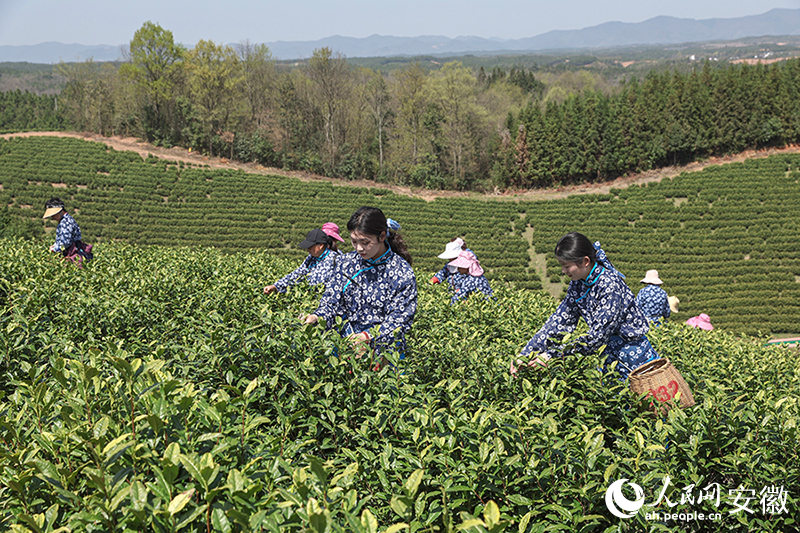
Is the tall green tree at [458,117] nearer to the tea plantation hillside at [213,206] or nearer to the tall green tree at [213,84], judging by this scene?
the tea plantation hillside at [213,206]

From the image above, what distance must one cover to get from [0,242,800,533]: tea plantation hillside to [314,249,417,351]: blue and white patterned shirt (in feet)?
1.11

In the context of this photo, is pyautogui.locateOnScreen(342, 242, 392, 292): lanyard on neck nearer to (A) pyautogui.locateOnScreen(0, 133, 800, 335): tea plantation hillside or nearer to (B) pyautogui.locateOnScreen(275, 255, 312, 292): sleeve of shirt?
(B) pyautogui.locateOnScreen(275, 255, 312, 292): sleeve of shirt

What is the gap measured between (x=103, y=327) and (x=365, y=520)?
3.18m

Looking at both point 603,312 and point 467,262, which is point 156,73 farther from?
point 603,312

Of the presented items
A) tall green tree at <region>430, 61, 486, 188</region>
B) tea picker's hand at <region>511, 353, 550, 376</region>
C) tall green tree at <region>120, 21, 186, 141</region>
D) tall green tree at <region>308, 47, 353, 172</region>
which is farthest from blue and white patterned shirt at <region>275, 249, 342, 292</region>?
tall green tree at <region>120, 21, 186, 141</region>

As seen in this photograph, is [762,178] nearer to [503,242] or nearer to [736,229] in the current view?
[736,229]

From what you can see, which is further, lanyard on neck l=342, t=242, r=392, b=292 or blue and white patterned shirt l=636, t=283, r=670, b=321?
blue and white patterned shirt l=636, t=283, r=670, b=321

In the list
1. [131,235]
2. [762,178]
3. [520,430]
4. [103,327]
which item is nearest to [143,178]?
[131,235]

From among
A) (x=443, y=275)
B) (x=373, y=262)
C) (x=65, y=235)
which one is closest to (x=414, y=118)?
(x=443, y=275)

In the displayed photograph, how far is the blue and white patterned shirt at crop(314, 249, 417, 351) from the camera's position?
125 inches

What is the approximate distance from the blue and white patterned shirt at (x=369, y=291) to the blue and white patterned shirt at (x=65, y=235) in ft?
15.7

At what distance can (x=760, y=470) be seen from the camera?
6.29 feet

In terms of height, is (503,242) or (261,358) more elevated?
(261,358)

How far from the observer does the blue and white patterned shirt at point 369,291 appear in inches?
125
